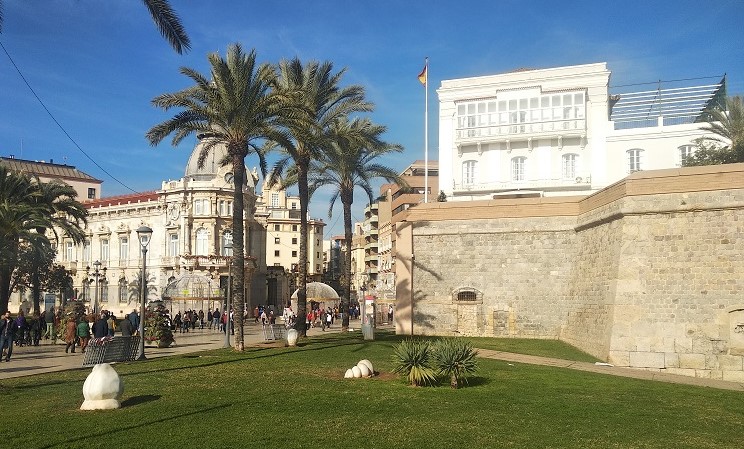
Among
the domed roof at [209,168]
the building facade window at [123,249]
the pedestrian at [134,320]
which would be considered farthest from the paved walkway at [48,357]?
the building facade window at [123,249]

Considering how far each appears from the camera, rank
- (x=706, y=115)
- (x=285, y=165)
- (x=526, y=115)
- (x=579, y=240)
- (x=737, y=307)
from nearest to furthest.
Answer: (x=737, y=307) → (x=579, y=240) → (x=285, y=165) → (x=706, y=115) → (x=526, y=115)

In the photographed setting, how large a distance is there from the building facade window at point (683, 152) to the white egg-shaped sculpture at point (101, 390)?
121 ft

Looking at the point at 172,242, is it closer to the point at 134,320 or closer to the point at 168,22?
the point at 134,320

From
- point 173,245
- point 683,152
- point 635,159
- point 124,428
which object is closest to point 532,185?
point 635,159

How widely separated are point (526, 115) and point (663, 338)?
26278mm

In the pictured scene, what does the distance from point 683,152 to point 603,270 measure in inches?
880

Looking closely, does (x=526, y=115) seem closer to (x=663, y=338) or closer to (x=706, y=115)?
(x=706, y=115)

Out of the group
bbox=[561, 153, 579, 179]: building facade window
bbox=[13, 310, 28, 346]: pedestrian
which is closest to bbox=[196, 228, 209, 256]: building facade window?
bbox=[13, 310, 28, 346]: pedestrian

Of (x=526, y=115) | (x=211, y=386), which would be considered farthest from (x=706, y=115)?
(x=211, y=386)

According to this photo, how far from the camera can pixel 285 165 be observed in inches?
1094

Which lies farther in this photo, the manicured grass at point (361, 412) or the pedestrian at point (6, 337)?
the pedestrian at point (6, 337)

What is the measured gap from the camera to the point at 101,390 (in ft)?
34.3

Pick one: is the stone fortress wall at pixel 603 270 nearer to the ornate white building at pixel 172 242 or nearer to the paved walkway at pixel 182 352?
the paved walkway at pixel 182 352

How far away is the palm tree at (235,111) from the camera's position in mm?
20359
